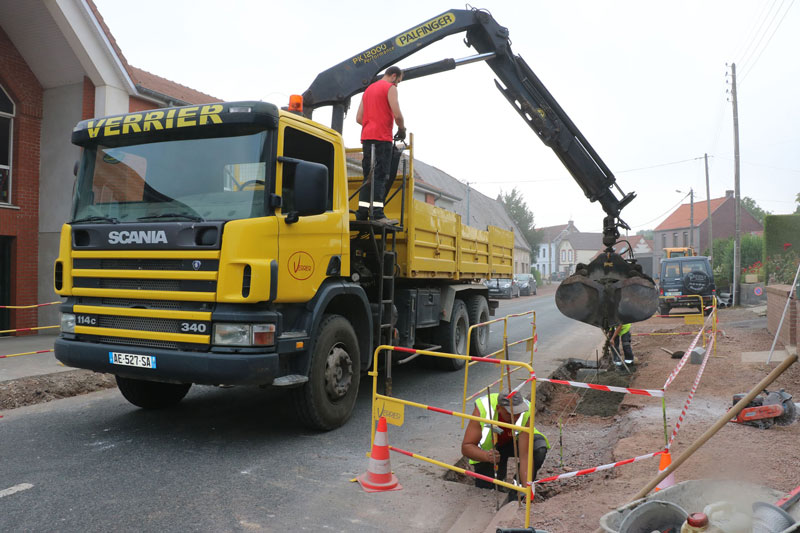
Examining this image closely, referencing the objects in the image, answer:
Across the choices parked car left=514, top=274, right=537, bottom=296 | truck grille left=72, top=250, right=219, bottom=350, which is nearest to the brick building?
truck grille left=72, top=250, right=219, bottom=350

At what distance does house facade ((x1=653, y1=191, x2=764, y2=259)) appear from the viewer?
59.7m

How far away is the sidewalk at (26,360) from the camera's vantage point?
7.34 metres

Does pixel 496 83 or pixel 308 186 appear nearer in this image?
pixel 308 186

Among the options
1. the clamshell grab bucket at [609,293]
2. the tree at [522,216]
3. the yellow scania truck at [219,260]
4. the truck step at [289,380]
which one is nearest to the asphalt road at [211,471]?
the yellow scania truck at [219,260]

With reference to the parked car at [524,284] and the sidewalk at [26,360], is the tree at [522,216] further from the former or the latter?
the sidewalk at [26,360]

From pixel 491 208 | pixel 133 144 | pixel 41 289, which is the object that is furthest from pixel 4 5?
pixel 491 208

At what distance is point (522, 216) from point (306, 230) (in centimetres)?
6060

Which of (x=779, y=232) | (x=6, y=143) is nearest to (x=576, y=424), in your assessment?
(x=6, y=143)

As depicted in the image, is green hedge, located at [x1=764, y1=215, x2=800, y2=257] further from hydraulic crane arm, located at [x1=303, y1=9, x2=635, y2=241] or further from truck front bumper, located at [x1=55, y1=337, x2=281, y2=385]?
truck front bumper, located at [x1=55, y1=337, x2=281, y2=385]

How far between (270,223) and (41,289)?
9.39 metres

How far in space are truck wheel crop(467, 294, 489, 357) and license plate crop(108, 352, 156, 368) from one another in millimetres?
6184

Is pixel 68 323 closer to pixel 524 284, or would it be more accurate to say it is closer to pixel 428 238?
pixel 428 238

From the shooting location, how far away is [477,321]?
33.1ft

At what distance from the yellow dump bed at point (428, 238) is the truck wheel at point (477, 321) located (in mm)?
441
